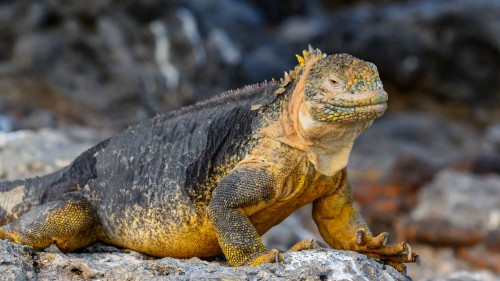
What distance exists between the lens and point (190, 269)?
3.97 m

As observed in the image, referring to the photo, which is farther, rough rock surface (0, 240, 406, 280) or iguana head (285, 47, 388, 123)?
iguana head (285, 47, 388, 123)

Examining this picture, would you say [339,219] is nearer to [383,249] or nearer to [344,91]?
[383,249]

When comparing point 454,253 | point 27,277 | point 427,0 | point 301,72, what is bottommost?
point 27,277

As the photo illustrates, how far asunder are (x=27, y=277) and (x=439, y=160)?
38.7 ft

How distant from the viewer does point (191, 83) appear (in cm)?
1387

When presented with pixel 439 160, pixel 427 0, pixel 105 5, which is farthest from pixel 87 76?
pixel 427 0

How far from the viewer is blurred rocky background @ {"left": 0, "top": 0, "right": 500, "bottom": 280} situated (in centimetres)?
983

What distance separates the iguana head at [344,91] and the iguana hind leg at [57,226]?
1.62m

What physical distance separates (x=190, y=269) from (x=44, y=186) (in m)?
1.61

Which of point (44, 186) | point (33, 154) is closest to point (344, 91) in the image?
point (44, 186)

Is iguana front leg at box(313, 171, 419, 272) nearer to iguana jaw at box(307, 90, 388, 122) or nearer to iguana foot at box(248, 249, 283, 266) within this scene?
iguana foot at box(248, 249, 283, 266)

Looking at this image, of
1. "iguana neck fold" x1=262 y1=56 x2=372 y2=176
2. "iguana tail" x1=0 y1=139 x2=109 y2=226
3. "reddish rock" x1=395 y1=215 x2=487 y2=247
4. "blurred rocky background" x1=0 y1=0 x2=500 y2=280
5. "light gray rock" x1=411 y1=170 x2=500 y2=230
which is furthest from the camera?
"light gray rock" x1=411 y1=170 x2=500 y2=230

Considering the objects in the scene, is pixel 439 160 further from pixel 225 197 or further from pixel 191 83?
pixel 225 197

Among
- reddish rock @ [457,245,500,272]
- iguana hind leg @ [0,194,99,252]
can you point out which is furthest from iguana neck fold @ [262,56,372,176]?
reddish rock @ [457,245,500,272]
